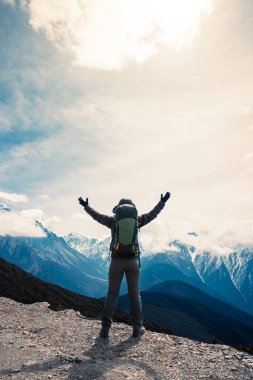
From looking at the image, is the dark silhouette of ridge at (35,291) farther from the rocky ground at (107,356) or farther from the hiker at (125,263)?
the hiker at (125,263)

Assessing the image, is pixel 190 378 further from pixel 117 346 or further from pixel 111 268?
pixel 111 268

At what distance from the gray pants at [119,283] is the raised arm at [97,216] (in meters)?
1.24

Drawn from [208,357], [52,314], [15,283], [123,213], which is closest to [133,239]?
[123,213]

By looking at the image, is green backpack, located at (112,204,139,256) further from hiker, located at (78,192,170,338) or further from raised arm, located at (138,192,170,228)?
raised arm, located at (138,192,170,228)

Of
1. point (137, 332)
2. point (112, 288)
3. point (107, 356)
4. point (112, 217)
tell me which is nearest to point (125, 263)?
point (112, 288)

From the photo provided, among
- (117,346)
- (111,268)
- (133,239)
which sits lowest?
(117,346)

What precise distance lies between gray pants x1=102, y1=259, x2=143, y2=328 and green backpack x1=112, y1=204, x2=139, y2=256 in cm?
34

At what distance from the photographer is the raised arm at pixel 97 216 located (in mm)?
10602

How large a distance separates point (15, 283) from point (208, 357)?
8098 centimetres

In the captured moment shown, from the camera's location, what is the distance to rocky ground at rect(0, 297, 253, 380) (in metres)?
7.07

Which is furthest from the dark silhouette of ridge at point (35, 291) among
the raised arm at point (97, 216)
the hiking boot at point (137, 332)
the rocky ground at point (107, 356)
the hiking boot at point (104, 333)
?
the raised arm at point (97, 216)

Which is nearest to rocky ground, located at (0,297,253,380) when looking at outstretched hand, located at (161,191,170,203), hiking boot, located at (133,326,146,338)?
hiking boot, located at (133,326,146,338)

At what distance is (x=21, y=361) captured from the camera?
7539 millimetres

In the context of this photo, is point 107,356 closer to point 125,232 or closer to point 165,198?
point 125,232
